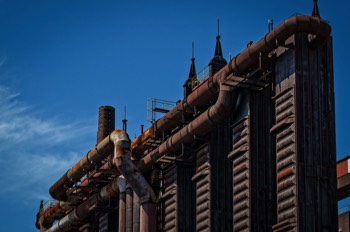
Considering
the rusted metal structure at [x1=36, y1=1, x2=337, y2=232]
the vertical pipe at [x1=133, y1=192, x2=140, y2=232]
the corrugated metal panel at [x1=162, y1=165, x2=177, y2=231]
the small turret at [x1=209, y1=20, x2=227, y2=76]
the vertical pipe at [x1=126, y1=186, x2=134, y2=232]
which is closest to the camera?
the rusted metal structure at [x1=36, y1=1, x2=337, y2=232]

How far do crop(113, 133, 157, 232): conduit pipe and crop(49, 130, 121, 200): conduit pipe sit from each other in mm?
1350

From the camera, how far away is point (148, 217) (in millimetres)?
48500

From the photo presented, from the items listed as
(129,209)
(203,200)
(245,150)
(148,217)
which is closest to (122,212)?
(129,209)

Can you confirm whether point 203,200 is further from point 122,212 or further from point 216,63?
point 122,212

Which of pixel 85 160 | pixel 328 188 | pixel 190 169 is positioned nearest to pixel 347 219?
pixel 190 169

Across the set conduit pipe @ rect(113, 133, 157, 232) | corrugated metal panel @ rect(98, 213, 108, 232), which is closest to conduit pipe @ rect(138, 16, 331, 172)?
conduit pipe @ rect(113, 133, 157, 232)

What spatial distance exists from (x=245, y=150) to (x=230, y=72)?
407 centimetres

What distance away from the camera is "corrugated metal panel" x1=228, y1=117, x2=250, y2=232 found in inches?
1553

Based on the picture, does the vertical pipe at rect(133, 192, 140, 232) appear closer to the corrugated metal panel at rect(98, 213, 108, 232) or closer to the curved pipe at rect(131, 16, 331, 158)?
the curved pipe at rect(131, 16, 331, 158)

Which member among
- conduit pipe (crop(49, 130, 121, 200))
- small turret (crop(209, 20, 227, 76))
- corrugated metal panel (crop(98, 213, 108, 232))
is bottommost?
corrugated metal panel (crop(98, 213, 108, 232))

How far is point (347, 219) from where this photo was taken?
1922 inches

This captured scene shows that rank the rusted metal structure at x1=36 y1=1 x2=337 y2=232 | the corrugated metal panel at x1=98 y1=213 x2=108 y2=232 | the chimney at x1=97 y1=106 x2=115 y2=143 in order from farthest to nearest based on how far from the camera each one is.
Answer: the chimney at x1=97 y1=106 x2=115 y2=143 → the corrugated metal panel at x1=98 y1=213 x2=108 y2=232 → the rusted metal structure at x1=36 y1=1 x2=337 y2=232

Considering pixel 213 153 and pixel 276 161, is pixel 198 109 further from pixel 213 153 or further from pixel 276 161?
pixel 276 161

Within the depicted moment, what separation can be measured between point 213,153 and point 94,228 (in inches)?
675
